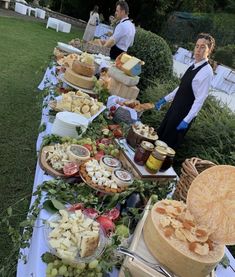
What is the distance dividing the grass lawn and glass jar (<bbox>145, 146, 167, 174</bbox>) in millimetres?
691

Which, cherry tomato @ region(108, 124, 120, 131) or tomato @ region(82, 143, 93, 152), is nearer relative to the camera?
tomato @ region(82, 143, 93, 152)

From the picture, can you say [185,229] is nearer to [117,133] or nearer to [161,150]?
[161,150]

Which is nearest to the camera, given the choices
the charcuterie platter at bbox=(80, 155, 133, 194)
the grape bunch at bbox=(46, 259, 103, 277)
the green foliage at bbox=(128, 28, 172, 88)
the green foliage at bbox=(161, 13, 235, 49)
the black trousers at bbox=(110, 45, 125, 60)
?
the grape bunch at bbox=(46, 259, 103, 277)

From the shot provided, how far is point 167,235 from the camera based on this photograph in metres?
1.01

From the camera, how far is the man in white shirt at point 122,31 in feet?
12.2

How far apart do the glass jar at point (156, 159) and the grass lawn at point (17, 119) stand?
691mm

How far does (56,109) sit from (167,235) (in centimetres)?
139

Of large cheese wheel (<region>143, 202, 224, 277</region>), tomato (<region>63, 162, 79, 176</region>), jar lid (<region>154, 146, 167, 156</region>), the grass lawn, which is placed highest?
jar lid (<region>154, 146, 167, 156</region>)

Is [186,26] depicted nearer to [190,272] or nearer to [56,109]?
[56,109]

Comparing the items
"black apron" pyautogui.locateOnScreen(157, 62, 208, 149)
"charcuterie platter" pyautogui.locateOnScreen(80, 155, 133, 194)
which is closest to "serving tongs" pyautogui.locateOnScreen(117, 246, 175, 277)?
"charcuterie platter" pyautogui.locateOnScreen(80, 155, 133, 194)

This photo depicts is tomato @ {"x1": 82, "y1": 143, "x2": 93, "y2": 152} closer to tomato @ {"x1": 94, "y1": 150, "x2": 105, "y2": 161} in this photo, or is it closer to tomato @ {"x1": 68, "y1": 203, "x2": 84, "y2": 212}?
tomato @ {"x1": 94, "y1": 150, "x2": 105, "y2": 161}

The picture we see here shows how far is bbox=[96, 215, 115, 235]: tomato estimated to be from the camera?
114 centimetres

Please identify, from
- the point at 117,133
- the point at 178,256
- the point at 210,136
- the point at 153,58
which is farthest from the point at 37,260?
the point at 153,58

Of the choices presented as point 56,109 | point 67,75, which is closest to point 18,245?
point 56,109
